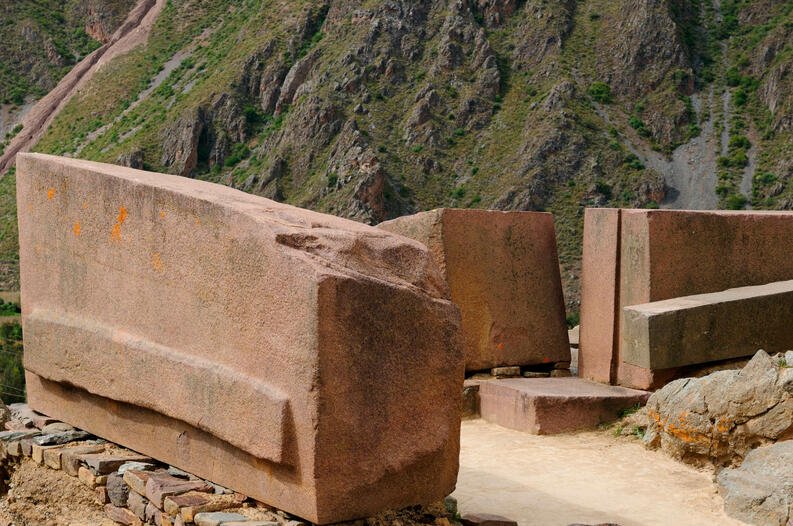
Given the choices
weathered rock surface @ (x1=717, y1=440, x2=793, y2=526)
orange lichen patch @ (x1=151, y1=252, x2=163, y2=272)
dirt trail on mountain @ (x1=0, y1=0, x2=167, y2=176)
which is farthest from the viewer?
dirt trail on mountain @ (x1=0, y1=0, x2=167, y2=176)

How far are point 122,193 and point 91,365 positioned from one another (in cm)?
89

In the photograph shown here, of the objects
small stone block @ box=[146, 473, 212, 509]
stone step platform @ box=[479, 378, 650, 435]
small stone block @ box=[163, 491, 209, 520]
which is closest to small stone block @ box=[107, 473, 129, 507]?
small stone block @ box=[146, 473, 212, 509]

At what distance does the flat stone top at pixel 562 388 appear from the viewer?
7.07 metres

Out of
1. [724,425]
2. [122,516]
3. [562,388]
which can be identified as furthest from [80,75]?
[122,516]

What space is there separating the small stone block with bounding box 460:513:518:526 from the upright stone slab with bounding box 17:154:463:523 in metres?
0.20

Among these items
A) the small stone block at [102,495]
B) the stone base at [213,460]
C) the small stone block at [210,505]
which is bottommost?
the small stone block at [102,495]

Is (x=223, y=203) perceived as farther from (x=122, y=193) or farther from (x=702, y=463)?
(x=702, y=463)

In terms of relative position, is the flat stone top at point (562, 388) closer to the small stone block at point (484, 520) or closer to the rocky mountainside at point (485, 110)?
the small stone block at point (484, 520)

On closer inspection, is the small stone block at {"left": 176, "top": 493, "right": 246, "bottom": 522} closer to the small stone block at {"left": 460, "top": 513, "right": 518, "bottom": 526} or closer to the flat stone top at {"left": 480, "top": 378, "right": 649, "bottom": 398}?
the small stone block at {"left": 460, "top": 513, "right": 518, "bottom": 526}

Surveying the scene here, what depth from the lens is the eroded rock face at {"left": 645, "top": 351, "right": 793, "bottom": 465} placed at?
5.87 m

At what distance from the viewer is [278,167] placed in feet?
120

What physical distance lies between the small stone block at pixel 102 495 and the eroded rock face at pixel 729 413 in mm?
3417

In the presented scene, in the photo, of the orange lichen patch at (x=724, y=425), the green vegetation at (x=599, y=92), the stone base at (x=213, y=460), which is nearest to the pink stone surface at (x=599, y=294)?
the orange lichen patch at (x=724, y=425)

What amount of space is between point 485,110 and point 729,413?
31.7 m
